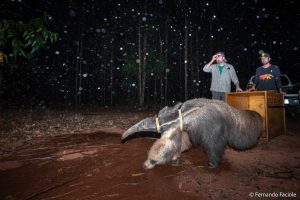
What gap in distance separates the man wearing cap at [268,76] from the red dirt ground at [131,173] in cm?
151

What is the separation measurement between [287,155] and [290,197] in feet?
6.66

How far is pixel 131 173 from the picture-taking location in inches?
149

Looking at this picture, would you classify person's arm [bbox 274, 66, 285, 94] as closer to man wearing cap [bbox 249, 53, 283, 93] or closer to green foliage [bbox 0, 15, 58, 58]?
man wearing cap [bbox 249, 53, 283, 93]

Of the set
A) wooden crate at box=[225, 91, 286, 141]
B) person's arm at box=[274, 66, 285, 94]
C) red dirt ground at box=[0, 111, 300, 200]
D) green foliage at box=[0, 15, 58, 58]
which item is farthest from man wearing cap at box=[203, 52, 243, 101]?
green foliage at box=[0, 15, 58, 58]

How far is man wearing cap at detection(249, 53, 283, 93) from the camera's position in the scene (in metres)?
5.94

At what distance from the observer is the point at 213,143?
3.86 meters

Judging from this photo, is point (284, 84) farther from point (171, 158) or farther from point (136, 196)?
point (136, 196)

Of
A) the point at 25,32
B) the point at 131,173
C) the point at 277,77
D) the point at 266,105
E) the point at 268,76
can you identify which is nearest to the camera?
the point at 25,32

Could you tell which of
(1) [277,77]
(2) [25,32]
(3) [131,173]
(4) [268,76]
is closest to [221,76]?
(4) [268,76]

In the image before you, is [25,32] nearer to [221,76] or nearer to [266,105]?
[221,76]

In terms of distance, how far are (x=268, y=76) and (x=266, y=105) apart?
1369 millimetres

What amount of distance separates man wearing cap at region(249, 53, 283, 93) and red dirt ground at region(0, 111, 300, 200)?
151 centimetres

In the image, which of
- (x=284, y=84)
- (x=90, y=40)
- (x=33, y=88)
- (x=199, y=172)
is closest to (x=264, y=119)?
(x=199, y=172)

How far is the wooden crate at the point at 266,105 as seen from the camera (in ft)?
17.2
